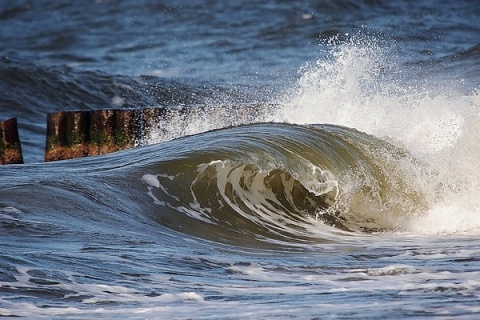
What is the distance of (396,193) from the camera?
30.3 feet

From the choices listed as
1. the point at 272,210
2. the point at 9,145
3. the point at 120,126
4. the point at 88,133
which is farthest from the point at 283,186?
the point at 9,145

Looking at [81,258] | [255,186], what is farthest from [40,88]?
[81,258]

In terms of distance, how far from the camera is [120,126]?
41.8ft

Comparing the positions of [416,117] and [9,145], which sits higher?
[416,117]

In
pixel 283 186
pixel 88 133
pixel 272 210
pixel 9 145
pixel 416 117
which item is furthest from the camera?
pixel 88 133

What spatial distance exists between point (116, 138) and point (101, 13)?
741 inches

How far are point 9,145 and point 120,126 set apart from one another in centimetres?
135

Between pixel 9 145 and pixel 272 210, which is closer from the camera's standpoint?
pixel 272 210

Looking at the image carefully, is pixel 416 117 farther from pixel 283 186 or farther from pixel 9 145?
pixel 9 145

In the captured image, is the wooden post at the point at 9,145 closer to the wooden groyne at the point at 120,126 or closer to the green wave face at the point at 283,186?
the wooden groyne at the point at 120,126

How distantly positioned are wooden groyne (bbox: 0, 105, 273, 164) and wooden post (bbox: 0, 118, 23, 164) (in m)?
0.02

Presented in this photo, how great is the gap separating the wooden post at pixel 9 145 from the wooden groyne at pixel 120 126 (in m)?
0.02

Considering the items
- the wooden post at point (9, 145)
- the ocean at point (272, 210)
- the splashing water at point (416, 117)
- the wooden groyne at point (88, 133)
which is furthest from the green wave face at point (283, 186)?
the wooden post at point (9, 145)

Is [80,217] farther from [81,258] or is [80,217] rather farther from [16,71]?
[16,71]
